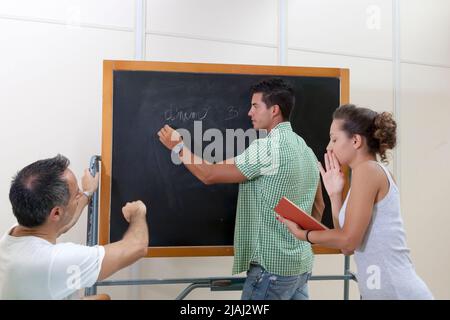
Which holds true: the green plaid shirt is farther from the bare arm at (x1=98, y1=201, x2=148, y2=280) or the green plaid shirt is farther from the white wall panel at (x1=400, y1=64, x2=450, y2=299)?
the white wall panel at (x1=400, y1=64, x2=450, y2=299)

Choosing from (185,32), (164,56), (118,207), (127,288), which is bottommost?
(127,288)

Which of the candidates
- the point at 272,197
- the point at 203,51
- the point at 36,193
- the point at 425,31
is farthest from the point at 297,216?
the point at 425,31

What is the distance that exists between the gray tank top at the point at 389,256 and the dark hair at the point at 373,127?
0.12 m

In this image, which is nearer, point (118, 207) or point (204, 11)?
point (118, 207)

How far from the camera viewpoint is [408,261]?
1157mm

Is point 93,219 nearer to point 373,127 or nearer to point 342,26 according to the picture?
point 373,127

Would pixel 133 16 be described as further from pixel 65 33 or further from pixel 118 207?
pixel 118 207

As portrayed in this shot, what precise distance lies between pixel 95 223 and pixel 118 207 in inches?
4.7

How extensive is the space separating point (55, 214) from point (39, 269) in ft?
0.57

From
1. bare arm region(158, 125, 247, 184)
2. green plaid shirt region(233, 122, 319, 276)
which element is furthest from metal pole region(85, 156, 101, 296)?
green plaid shirt region(233, 122, 319, 276)

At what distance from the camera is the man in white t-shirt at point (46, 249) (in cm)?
104

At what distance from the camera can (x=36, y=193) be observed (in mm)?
1112

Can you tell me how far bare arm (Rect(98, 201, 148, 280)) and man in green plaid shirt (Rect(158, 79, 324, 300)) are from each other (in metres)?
0.33
